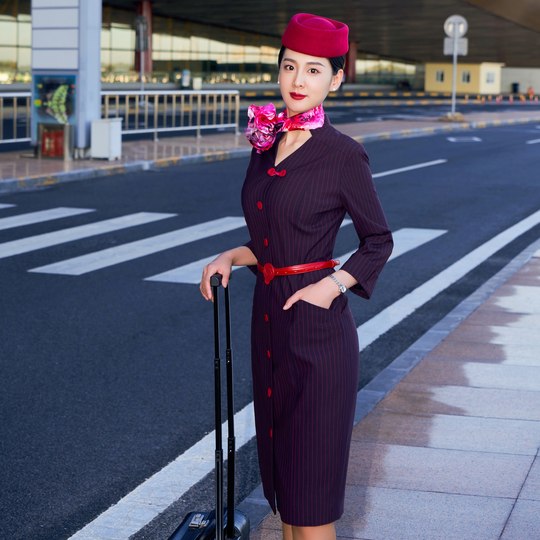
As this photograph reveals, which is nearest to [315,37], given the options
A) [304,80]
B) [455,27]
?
[304,80]

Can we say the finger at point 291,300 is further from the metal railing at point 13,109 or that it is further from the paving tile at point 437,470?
the metal railing at point 13,109

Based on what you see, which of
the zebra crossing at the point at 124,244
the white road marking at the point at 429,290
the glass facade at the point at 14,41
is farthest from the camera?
the glass facade at the point at 14,41

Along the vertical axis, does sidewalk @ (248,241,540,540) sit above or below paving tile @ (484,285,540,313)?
below

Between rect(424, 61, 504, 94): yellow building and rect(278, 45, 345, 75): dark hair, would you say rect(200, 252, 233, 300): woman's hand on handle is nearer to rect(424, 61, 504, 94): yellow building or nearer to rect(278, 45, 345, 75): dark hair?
rect(278, 45, 345, 75): dark hair

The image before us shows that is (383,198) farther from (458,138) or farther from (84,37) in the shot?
(458,138)

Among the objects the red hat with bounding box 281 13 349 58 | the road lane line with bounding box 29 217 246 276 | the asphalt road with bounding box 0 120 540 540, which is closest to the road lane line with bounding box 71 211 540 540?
the asphalt road with bounding box 0 120 540 540

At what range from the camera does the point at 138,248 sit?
11.8 m

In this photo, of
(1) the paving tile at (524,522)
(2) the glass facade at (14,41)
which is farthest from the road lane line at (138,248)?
(2) the glass facade at (14,41)

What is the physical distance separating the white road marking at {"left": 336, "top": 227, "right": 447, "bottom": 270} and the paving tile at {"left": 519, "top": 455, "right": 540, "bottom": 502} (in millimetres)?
6509

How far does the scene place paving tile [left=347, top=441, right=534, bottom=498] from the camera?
4969mm

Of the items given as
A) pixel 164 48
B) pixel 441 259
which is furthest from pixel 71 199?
pixel 164 48

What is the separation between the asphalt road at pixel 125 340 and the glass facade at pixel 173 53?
40.5 meters

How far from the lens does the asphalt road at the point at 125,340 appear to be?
5352 millimetres

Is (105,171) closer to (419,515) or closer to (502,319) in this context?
(502,319)
